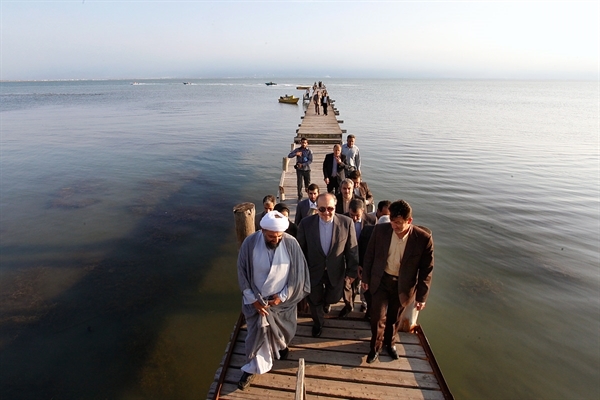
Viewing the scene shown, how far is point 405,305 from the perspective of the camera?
381 cm

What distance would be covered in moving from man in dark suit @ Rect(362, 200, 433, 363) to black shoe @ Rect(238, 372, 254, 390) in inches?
56.3

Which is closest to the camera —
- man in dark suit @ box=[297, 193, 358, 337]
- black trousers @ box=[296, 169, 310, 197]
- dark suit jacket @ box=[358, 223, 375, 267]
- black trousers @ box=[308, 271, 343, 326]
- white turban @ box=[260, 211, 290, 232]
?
white turban @ box=[260, 211, 290, 232]

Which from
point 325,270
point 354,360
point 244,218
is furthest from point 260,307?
point 244,218

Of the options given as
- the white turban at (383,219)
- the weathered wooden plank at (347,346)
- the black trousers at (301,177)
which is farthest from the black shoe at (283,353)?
the black trousers at (301,177)

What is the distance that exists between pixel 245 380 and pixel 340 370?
3.67 ft

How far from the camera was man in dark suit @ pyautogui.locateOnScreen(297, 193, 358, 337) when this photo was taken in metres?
4.00

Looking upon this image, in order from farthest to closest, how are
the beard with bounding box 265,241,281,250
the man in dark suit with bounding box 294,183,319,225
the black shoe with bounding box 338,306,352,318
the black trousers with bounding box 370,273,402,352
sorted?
the man in dark suit with bounding box 294,183,319,225 < the black shoe with bounding box 338,306,352,318 < the black trousers with bounding box 370,273,402,352 < the beard with bounding box 265,241,281,250

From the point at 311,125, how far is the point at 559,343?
657 inches

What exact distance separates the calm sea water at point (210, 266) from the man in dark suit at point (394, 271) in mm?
2763

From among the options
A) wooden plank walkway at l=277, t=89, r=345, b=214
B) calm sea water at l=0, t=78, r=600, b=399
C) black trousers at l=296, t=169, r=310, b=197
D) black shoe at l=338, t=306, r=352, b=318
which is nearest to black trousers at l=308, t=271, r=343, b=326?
black shoe at l=338, t=306, r=352, b=318

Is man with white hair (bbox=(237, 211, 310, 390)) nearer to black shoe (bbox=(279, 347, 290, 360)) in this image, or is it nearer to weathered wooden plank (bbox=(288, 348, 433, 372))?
black shoe (bbox=(279, 347, 290, 360))

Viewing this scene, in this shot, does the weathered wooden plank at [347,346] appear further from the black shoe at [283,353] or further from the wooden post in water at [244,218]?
the wooden post in water at [244,218]

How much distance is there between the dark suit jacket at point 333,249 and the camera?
4.01 metres

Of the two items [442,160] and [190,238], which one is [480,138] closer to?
[442,160]
